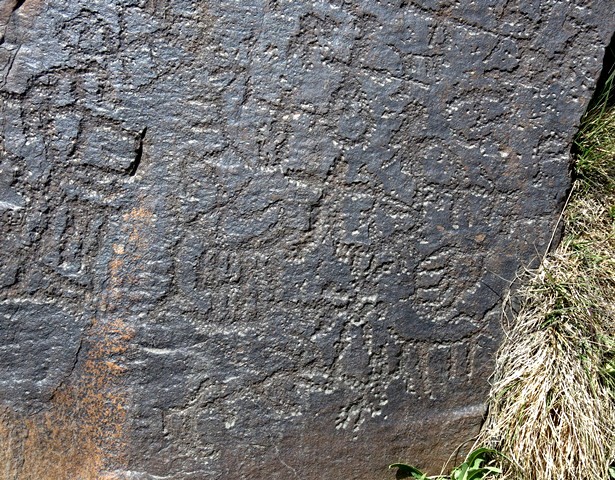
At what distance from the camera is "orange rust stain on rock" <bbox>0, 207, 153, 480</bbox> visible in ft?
4.63

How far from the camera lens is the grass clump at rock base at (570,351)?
1.55 meters

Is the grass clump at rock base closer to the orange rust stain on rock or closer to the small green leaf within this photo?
the small green leaf

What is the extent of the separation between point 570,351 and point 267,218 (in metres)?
0.68

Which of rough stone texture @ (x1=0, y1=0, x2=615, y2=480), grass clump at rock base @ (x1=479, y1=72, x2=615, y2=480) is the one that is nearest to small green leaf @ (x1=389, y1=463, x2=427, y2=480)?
rough stone texture @ (x1=0, y1=0, x2=615, y2=480)

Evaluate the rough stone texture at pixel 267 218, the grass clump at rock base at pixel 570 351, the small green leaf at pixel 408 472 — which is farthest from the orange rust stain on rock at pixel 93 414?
the grass clump at rock base at pixel 570 351

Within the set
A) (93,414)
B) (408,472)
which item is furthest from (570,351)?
(93,414)

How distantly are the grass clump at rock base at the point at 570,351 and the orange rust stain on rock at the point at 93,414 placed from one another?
2.45 feet

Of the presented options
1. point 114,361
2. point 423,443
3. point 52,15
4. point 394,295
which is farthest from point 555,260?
point 52,15

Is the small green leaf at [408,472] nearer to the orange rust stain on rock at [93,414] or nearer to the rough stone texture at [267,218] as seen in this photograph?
the rough stone texture at [267,218]

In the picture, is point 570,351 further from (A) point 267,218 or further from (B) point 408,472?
(A) point 267,218

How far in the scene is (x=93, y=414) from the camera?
4.68 ft

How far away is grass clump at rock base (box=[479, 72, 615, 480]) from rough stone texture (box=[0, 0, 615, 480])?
0.06 m

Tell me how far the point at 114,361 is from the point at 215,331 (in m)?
0.19

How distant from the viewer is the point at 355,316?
1.51 m
